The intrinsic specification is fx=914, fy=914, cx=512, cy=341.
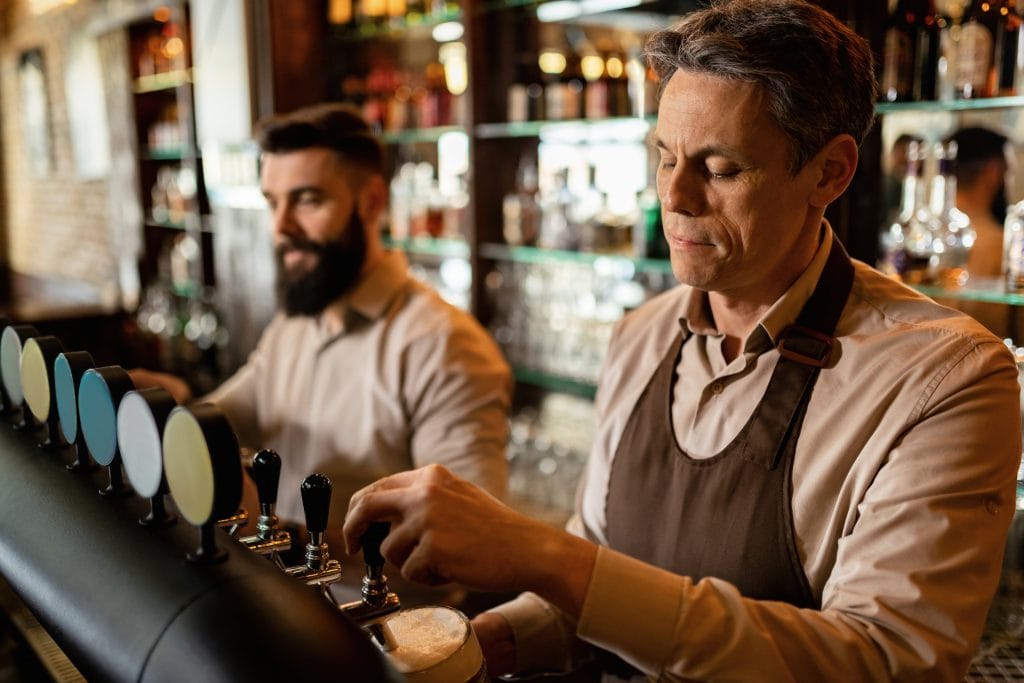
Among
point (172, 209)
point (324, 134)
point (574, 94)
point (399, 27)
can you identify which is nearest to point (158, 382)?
point (324, 134)

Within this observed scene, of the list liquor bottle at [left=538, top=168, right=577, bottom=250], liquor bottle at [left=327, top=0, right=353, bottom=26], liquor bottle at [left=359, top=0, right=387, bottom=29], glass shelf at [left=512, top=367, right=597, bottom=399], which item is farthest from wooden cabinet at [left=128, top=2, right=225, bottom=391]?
liquor bottle at [left=538, top=168, right=577, bottom=250]

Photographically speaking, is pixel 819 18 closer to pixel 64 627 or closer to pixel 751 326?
pixel 751 326

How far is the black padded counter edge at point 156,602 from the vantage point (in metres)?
0.69

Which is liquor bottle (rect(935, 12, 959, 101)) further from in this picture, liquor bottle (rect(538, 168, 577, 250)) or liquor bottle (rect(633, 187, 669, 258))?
liquor bottle (rect(538, 168, 577, 250))

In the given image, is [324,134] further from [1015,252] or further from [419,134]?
[1015,252]

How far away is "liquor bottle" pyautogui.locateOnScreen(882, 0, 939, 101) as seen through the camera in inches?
80.0

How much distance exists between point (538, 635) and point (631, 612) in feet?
1.02

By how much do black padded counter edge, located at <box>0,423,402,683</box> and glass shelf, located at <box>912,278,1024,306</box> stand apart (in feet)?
5.20

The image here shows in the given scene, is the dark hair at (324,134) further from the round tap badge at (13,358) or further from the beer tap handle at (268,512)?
the beer tap handle at (268,512)

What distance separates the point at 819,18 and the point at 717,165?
0.22 m

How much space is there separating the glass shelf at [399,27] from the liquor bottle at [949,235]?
182 cm

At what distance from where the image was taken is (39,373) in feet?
3.30

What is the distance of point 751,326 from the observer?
1354mm

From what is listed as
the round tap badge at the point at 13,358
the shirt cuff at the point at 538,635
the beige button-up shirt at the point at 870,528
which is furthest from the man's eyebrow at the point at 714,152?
the round tap badge at the point at 13,358
